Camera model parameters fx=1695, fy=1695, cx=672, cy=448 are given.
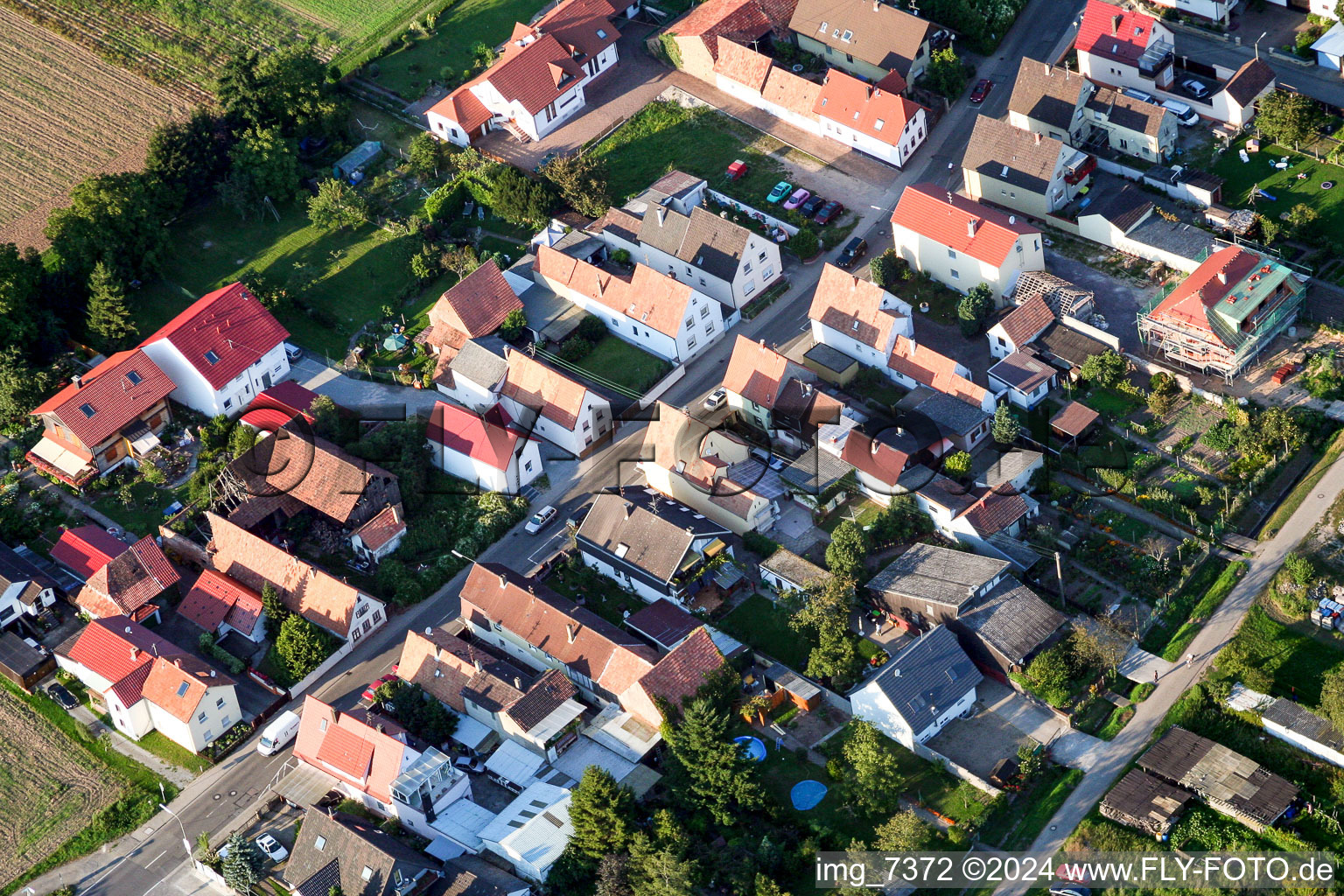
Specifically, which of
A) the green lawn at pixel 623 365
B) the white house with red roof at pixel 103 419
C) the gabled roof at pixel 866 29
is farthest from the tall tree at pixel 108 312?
the gabled roof at pixel 866 29

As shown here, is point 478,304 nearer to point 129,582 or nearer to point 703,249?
point 703,249

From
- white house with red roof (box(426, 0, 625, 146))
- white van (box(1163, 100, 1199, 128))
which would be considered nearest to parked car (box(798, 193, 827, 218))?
white house with red roof (box(426, 0, 625, 146))

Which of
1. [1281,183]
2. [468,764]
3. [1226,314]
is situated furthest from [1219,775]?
[1281,183]

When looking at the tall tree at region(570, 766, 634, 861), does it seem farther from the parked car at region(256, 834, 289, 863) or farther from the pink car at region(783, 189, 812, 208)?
the pink car at region(783, 189, 812, 208)

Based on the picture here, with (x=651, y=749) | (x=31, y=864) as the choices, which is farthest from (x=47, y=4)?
(x=651, y=749)

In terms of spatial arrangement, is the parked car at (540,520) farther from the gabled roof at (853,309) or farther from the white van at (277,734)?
the gabled roof at (853,309)
